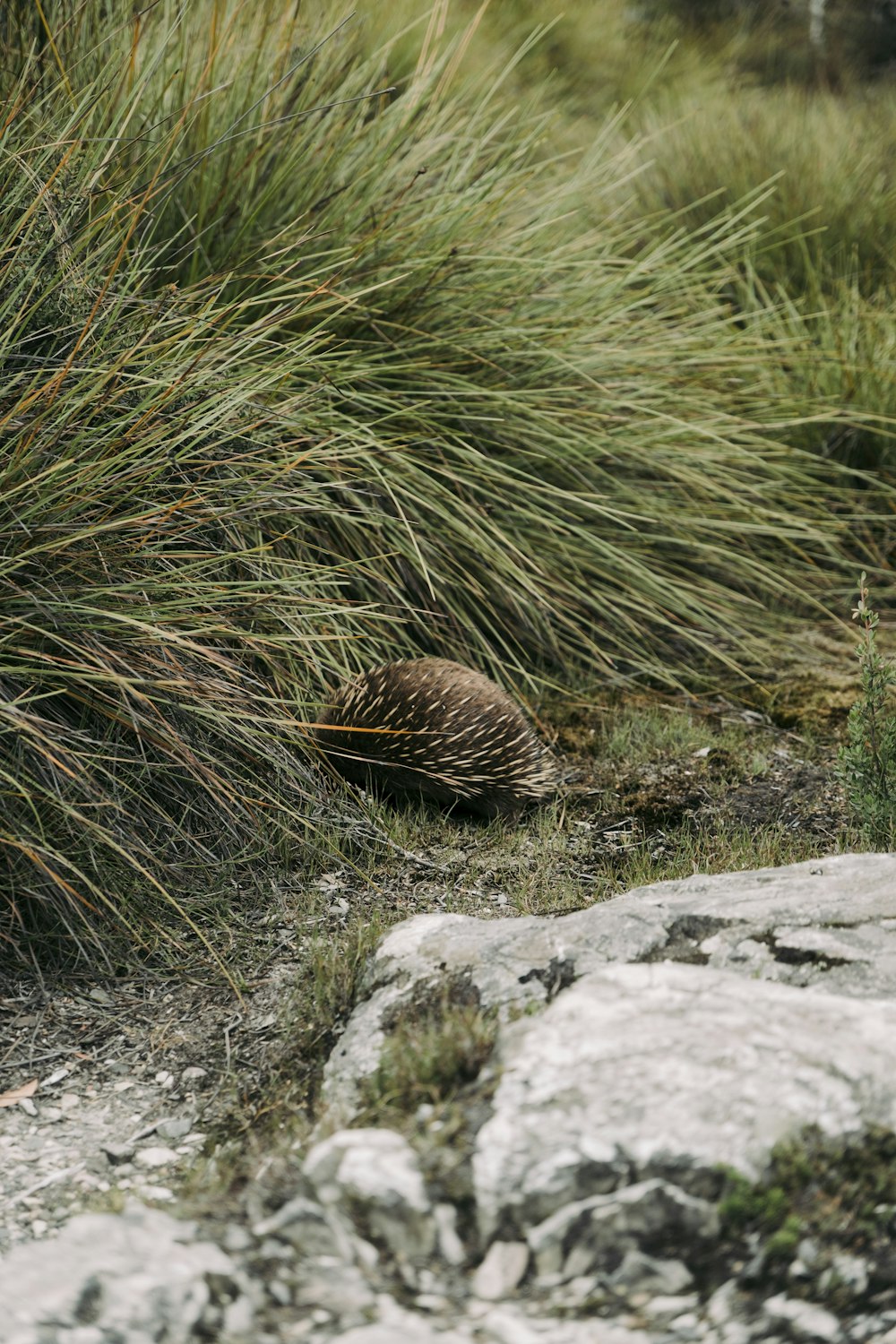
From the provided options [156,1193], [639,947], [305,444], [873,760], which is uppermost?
[305,444]

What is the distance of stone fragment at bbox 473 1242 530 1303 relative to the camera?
4.72ft

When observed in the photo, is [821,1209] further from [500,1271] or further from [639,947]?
[639,947]

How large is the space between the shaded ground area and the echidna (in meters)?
0.11

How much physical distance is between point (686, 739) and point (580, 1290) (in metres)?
2.36

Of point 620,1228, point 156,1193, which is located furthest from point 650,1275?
point 156,1193

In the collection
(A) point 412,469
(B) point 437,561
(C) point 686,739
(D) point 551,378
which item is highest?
(D) point 551,378

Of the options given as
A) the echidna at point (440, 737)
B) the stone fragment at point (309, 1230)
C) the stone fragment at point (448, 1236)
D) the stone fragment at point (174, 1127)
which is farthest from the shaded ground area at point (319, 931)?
the stone fragment at point (448, 1236)

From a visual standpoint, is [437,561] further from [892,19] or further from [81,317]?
[892,19]

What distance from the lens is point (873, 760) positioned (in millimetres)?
2939

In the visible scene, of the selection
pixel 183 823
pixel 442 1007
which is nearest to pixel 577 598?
pixel 183 823

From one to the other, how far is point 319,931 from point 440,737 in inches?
27.0

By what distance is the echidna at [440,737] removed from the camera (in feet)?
10.4

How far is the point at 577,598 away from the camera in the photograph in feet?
13.4

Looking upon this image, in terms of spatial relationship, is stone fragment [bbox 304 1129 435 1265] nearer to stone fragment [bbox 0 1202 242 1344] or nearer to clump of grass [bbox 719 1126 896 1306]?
stone fragment [bbox 0 1202 242 1344]
